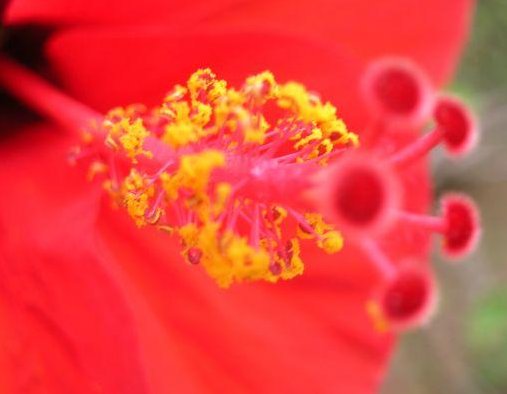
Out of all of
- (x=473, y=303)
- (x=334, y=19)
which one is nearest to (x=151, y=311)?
(x=334, y=19)

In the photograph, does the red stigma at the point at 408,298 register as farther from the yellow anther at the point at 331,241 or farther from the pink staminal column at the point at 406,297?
the yellow anther at the point at 331,241

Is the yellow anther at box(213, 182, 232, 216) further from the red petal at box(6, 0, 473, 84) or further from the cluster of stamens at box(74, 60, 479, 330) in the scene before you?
the red petal at box(6, 0, 473, 84)

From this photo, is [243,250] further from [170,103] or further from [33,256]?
[33,256]

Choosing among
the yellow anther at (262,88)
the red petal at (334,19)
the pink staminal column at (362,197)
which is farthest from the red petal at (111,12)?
the pink staminal column at (362,197)

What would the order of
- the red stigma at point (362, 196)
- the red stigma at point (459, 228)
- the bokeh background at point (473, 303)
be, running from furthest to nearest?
the bokeh background at point (473, 303) < the red stigma at point (459, 228) < the red stigma at point (362, 196)

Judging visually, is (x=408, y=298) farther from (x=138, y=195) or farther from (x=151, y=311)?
(x=151, y=311)
